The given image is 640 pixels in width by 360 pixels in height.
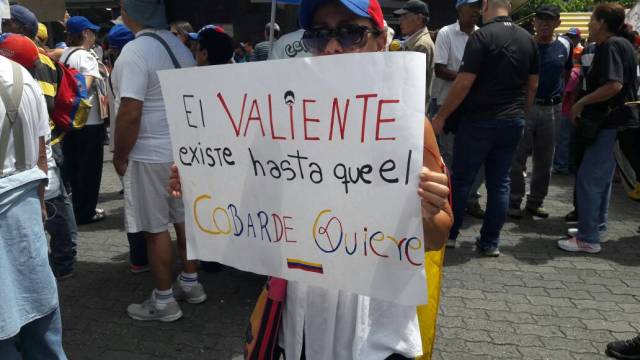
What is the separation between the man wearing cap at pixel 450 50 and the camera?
4.96 metres

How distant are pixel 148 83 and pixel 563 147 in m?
6.59

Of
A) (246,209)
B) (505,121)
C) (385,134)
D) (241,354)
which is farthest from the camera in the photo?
(505,121)

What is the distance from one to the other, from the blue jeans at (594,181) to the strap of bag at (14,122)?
164 inches

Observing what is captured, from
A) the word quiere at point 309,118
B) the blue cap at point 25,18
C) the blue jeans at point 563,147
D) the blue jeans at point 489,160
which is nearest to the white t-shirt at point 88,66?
the blue cap at point 25,18

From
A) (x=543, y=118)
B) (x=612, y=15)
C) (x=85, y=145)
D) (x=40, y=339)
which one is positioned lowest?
(x=40, y=339)

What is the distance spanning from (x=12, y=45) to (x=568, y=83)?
7073mm

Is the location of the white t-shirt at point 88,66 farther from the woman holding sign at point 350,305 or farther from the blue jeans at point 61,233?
the woman holding sign at point 350,305

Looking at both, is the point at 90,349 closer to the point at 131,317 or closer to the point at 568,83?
the point at 131,317

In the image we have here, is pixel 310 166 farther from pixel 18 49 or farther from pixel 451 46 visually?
pixel 451 46

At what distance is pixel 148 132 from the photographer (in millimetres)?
3107

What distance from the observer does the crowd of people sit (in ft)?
5.15

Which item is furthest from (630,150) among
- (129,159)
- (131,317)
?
(131,317)

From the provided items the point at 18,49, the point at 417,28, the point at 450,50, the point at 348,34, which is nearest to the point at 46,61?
the point at 18,49

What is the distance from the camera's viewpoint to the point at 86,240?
500 cm
